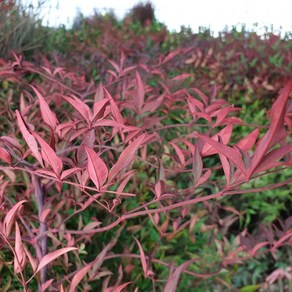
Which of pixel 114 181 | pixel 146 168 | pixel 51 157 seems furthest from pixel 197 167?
pixel 146 168

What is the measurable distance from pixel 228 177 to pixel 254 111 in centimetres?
236

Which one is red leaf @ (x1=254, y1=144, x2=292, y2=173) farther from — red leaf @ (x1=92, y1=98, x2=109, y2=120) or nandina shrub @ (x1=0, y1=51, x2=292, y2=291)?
red leaf @ (x1=92, y1=98, x2=109, y2=120)

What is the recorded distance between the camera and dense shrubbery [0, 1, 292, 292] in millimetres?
896

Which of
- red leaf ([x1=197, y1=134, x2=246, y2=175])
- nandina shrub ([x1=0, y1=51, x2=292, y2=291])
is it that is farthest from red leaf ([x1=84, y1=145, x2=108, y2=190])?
red leaf ([x1=197, y1=134, x2=246, y2=175])

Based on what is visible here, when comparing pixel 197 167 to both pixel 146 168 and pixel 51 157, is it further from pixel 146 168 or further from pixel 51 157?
pixel 146 168

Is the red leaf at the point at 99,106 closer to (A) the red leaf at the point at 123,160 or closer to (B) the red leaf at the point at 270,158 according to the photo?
(A) the red leaf at the point at 123,160

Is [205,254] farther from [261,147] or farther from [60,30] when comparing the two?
[60,30]

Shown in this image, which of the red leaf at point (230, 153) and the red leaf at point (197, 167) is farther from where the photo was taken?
the red leaf at point (197, 167)

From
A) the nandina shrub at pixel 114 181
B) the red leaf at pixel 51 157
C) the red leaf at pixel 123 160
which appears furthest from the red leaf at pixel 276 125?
the red leaf at pixel 51 157

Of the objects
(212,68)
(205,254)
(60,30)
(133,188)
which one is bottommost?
(205,254)

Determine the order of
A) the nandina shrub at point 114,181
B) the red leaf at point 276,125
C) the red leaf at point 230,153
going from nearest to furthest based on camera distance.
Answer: the red leaf at point 276,125 → the red leaf at point 230,153 → the nandina shrub at point 114,181

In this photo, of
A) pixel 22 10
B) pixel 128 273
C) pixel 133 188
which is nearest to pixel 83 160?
pixel 128 273

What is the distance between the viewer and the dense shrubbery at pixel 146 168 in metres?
0.90

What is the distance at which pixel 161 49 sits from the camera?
3.98 metres
